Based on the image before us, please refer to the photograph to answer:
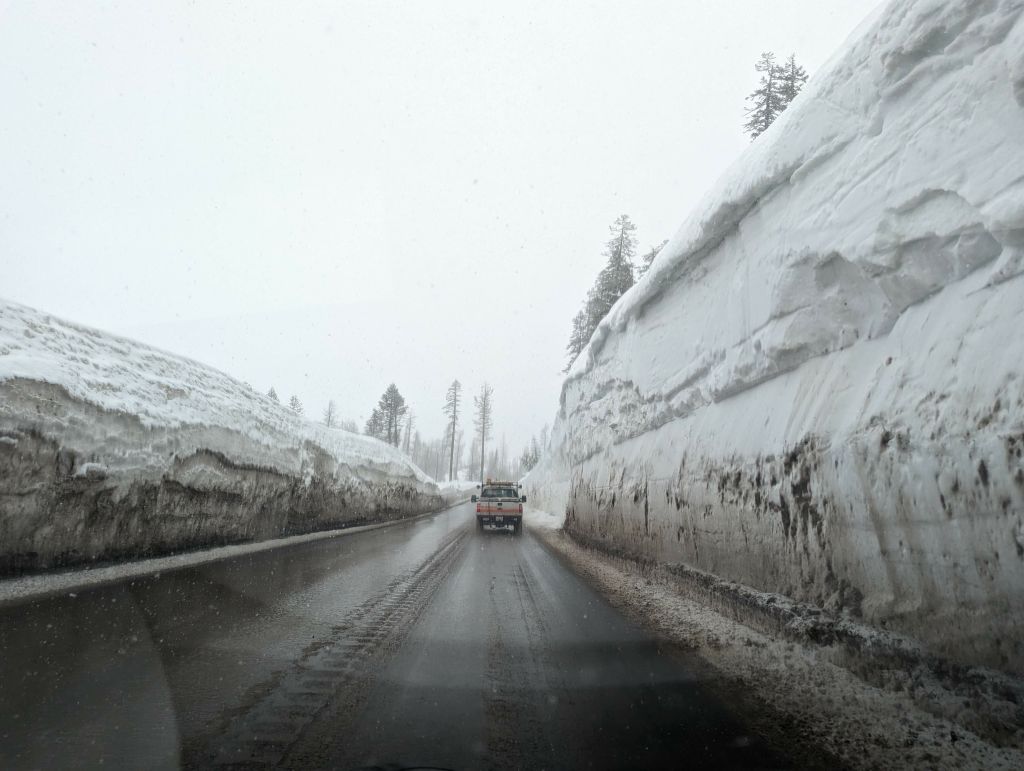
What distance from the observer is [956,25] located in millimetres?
4746

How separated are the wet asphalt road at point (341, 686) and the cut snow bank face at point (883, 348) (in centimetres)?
182

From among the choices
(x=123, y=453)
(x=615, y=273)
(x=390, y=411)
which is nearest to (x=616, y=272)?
(x=615, y=273)

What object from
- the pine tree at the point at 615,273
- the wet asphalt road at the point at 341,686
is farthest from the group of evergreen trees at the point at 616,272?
the wet asphalt road at the point at 341,686

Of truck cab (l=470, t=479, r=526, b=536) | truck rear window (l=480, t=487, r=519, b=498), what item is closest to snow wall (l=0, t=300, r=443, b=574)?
truck cab (l=470, t=479, r=526, b=536)

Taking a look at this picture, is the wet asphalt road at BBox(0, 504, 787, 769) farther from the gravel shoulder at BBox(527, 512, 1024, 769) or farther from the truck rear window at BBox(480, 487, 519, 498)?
the truck rear window at BBox(480, 487, 519, 498)

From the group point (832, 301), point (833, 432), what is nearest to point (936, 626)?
point (833, 432)

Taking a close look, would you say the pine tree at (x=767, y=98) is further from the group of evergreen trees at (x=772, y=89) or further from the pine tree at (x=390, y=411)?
the pine tree at (x=390, y=411)

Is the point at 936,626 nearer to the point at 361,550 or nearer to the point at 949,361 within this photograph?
the point at 949,361

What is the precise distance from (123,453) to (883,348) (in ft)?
35.7

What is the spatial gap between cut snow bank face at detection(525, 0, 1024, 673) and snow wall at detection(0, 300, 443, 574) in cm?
923

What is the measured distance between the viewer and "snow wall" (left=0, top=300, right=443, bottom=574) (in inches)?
295

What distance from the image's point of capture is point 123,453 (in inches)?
363

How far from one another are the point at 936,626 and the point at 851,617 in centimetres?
88

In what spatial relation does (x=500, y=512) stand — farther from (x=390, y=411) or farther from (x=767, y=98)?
(x=390, y=411)
